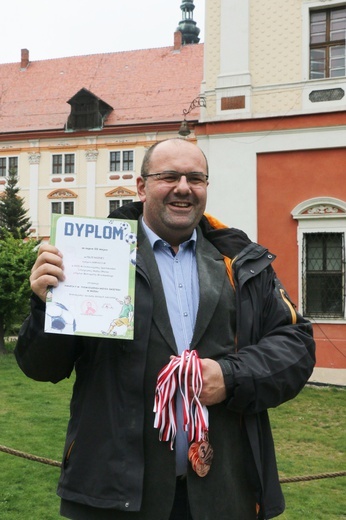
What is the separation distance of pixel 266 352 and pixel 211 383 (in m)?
0.23

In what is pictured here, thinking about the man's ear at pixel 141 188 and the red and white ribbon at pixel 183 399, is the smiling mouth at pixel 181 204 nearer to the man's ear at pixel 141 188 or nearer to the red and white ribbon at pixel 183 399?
the man's ear at pixel 141 188

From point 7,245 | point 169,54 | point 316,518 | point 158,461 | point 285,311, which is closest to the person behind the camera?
point 158,461

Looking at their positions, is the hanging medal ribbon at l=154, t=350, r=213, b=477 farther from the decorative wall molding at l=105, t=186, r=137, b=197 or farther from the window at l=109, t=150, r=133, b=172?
the window at l=109, t=150, r=133, b=172

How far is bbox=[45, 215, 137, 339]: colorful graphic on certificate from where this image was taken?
2.08 meters

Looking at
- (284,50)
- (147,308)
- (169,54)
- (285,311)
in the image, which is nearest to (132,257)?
(147,308)

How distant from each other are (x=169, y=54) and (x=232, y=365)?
3704cm

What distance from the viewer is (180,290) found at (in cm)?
234

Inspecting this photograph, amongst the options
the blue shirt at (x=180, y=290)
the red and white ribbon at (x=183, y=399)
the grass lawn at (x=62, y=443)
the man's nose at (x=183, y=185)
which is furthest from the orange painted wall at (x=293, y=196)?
Answer: the red and white ribbon at (x=183, y=399)

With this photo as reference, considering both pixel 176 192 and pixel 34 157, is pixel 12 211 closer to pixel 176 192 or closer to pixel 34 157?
pixel 34 157

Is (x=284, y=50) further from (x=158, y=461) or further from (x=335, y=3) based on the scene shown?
(x=158, y=461)

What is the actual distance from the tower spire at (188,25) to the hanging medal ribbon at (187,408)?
58326 millimetres

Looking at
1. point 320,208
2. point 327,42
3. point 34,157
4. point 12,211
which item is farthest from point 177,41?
point 320,208

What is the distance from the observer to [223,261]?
2441mm

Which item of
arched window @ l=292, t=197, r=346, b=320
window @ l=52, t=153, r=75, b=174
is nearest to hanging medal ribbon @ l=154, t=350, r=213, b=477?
arched window @ l=292, t=197, r=346, b=320
